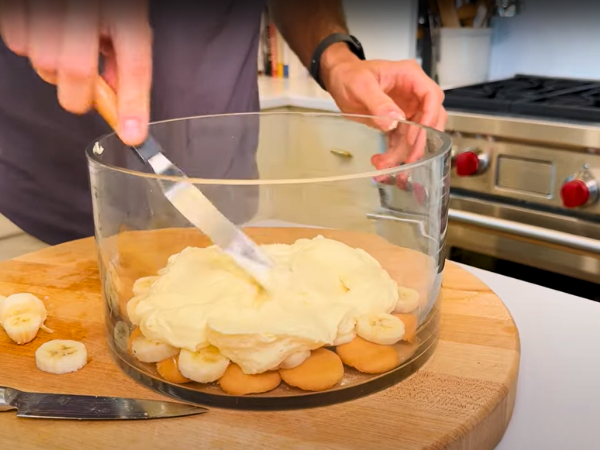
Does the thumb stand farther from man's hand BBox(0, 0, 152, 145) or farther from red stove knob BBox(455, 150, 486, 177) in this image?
red stove knob BBox(455, 150, 486, 177)

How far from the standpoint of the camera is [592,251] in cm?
130

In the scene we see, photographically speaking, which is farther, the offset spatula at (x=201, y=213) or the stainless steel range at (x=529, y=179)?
the stainless steel range at (x=529, y=179)

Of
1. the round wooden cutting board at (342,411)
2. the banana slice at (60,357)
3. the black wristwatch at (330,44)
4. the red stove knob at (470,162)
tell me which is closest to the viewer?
the round wooden cutting board at (342,411)

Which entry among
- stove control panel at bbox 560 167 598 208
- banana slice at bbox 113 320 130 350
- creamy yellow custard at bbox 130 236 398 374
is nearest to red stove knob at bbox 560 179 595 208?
stove control panel at bbox 560 167 598 208

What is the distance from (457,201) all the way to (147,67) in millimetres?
1065

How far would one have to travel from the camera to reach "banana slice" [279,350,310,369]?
0.57 metres

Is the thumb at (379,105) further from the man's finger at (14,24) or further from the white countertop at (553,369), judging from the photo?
the man's finger at (14,24)

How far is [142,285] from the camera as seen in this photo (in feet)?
2.28

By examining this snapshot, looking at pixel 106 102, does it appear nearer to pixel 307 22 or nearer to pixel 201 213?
pixel 201 213

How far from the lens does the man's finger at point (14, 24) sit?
69cm

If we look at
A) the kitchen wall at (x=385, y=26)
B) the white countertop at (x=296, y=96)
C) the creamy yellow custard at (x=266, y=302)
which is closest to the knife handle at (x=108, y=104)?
the creamy yellow custard at (x=266, y=302)

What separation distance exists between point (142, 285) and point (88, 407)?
0.17 m

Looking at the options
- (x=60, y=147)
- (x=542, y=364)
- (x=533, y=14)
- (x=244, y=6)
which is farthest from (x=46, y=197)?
(x=533, y=14)

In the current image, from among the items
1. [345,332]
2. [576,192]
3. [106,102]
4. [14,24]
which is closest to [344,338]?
[345,332]
